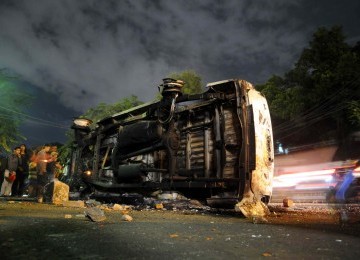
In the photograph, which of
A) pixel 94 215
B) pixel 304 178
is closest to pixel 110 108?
pixel 304 178

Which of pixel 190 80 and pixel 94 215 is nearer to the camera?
pixel 94 215

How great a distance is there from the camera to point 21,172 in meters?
12.1

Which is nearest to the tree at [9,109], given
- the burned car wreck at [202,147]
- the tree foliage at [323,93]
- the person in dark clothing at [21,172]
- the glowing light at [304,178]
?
the person in dark clothing at [21,172]

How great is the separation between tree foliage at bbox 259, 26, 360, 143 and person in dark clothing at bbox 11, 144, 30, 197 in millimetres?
16612

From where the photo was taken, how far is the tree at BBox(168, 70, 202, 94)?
29748 mm

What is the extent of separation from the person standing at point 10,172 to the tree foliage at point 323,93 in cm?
1681

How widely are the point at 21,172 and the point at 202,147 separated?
845cm

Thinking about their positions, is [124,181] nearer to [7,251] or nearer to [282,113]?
[7,251]

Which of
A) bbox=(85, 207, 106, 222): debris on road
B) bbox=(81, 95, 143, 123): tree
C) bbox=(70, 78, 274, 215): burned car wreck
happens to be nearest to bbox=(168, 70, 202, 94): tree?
bbox=(81, 95, 143, 123): tree

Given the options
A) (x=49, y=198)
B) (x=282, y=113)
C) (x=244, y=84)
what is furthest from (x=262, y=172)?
(x=282, y=113)

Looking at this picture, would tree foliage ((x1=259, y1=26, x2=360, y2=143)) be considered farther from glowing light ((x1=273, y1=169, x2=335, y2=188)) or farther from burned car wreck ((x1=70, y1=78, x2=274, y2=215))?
burned car wreck ((x1=70, y1=78, x2=274, y2=215))

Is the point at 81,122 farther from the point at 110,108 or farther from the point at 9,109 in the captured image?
the point at 110,108

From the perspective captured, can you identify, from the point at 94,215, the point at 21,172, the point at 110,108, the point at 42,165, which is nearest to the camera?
the point at 94,215

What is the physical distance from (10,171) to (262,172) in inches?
376
